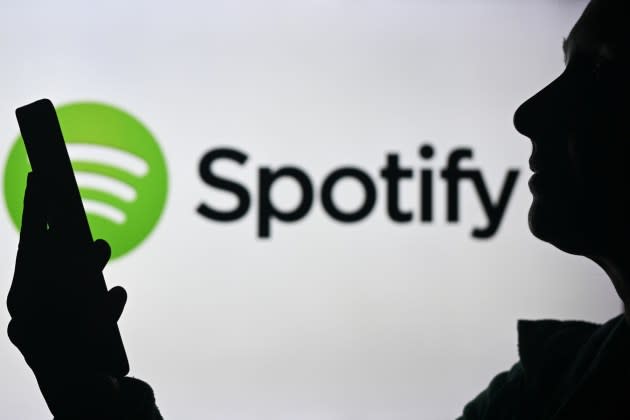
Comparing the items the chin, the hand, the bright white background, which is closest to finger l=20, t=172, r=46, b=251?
the hand

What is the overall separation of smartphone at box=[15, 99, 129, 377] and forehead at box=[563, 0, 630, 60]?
623 millimetres

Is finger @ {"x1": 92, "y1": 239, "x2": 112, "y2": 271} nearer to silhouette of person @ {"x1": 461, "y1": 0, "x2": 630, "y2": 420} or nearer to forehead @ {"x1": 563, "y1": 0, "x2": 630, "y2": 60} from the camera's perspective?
silhouette of person @ {"x1": 461, "y1": 0, "x2": 630, "y2": 420}

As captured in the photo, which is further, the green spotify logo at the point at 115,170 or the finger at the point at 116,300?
the green spotify logo at the point at 115,170

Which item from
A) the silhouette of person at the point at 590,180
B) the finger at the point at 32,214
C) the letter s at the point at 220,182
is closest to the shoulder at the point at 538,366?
the silhouette of person at the point at 590,180

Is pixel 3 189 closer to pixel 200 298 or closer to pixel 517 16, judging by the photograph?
pixel 200 298

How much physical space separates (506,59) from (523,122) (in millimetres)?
1294

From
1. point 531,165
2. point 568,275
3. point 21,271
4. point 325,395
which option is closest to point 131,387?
point 21,271

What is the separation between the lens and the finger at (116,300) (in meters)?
0.53

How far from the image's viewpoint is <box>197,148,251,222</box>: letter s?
1.77 meters

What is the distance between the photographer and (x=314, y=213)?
5.98 ft

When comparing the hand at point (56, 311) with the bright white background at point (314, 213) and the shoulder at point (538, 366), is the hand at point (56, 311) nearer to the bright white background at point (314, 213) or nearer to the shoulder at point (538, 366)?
the shoulder at point (538, 366)

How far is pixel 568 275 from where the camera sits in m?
1.85

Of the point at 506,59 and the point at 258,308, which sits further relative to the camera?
the point at 506,59

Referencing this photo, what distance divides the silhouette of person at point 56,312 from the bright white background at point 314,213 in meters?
1.20
